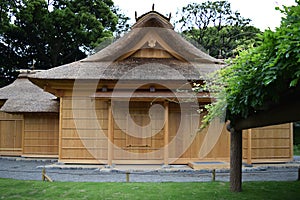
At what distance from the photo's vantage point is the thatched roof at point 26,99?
1427cm

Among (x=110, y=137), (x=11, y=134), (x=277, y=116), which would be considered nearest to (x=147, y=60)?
(x=110, y=137)

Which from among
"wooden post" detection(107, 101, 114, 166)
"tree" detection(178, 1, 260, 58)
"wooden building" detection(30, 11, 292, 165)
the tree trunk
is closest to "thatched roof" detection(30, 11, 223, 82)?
"wooden building" detection(30, 11, 292, 165)

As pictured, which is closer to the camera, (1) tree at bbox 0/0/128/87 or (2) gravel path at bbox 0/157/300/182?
(2) gravel path at bbox 0/157/300/182

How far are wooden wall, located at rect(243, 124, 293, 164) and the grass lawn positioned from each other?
3652mm

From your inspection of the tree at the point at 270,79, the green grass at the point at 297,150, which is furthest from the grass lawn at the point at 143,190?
the green grass at the point at 297,150

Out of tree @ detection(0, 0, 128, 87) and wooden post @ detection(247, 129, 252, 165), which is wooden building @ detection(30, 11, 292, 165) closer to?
wooden post @ detection(247, 129, 252, 165)

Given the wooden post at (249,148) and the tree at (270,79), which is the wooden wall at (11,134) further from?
the tree at (270,79)

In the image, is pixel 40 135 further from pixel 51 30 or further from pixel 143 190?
pixel 51 30

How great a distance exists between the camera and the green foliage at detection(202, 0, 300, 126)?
3758 mm

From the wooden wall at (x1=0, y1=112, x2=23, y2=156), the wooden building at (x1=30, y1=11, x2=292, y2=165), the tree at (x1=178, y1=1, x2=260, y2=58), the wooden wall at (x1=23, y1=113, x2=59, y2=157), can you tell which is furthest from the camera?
the tree at (x1=178, y1=1, x2=260, y2=58)

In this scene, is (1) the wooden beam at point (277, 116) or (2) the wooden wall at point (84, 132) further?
(2) the wooden wall at point (84, 132)

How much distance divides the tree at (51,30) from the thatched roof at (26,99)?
6.88 m

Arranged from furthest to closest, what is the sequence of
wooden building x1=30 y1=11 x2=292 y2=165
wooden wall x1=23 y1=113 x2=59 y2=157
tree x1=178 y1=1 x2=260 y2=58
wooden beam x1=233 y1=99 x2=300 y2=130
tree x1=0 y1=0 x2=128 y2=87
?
tree x1=178 y1=1 x2=260 y2=58 → tree x1=0 y1=0 x2=128 y2=87 → wooden wall x1=23 y1=113 x2=59 y2=157 → wooden building x1=30 y1=11 x2=292 y2=165 → wooden beam x1=233 y1=99 x2=300 y2=130

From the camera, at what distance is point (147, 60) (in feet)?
42.1
